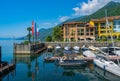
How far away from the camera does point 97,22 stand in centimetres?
15488

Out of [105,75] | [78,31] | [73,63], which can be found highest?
[78,31]

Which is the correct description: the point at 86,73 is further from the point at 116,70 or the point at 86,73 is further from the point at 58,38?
the point at 58,38

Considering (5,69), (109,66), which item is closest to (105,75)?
(109,66)

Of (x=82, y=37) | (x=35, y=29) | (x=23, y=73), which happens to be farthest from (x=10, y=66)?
(x=82, y=37)

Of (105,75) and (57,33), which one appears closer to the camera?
(105,75)

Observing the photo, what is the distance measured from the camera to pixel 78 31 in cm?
15188

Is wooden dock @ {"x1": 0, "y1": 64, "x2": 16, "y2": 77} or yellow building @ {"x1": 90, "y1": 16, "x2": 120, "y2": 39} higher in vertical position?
yellow building @ {"x1": 90, "y1": 16, "x2": 120, "y2": 39}

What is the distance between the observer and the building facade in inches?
5896

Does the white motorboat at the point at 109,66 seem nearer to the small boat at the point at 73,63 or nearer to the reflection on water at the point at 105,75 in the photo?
the reflection on water at the point at 105,75

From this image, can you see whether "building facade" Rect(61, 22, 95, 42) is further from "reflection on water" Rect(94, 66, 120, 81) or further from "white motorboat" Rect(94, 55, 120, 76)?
"reflection on water" Rect(94, 66, 120, 81)

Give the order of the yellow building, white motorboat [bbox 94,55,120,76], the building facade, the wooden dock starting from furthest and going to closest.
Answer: the building facade → the yellow building → the wooden dock → white motorboat [bbox 94,55,120,76]

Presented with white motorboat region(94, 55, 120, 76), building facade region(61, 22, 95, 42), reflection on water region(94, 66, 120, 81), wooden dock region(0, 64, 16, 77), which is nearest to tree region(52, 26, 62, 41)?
building facade region(61, 22, 95, 42)

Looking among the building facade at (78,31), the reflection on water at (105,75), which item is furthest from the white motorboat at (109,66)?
the building facade at (78,31)

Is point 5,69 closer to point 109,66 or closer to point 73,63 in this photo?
point 73,63
